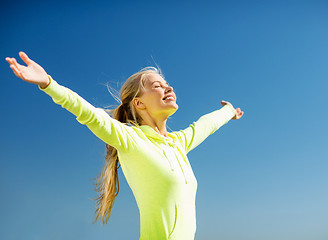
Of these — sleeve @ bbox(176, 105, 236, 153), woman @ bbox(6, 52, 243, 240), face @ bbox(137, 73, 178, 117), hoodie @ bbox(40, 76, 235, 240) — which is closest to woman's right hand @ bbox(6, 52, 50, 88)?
woman @ bbox(6, 52, 243, 240)

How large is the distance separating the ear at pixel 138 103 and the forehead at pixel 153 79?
0.22 m

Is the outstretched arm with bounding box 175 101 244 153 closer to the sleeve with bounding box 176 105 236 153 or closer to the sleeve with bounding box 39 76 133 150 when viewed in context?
the sleeve with bounding box 176 105 236 153

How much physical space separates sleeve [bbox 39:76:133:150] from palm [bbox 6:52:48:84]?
0.27 ft

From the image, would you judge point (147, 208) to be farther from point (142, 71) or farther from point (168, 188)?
point (142, 71)

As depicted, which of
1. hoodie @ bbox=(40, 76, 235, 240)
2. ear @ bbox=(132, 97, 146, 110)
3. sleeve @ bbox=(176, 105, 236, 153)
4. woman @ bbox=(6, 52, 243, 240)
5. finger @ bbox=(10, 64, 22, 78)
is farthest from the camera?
sleeve @ bbox=(176, 105, 236, 153)

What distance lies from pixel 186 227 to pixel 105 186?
1.23m

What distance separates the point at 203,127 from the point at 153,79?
3.60 feet

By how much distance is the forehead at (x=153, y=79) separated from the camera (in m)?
3.69

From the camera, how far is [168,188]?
2988mm

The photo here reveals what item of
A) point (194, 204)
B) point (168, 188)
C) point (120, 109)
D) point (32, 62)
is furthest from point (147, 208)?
point (32, 62)

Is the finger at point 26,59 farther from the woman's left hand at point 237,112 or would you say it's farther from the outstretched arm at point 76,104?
the woman's left hand at point 237,112

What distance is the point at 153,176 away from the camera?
302cm

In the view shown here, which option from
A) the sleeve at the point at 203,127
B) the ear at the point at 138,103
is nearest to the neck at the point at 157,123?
the ear at the point at 138,103

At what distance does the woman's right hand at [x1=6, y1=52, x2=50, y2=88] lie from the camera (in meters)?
2.24
